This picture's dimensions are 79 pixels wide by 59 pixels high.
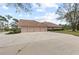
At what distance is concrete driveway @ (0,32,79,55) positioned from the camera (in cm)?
247

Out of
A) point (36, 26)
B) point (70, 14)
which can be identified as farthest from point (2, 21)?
point (70, 14)

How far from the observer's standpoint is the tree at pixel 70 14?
8.26 ft

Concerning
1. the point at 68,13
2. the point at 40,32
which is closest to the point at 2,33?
the point at 40,32

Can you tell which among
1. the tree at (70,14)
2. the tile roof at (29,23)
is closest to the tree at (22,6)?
the tile roof at (29,23)

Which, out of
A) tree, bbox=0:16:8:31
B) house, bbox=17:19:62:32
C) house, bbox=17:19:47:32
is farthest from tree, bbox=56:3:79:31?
tree, bbox=0:16:8:31

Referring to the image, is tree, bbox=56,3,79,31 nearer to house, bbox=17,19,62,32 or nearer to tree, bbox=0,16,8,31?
house, bbox=17,19,62,32

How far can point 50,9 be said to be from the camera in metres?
2.52

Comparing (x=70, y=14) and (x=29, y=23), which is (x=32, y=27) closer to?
(x=29, y=23)

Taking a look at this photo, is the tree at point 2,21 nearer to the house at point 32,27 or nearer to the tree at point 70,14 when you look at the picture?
the house at point 32,27

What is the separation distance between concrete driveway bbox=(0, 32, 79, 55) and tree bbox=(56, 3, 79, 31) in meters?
0.17

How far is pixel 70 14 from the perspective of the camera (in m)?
2.54

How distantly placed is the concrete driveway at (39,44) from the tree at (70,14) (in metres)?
0.17
